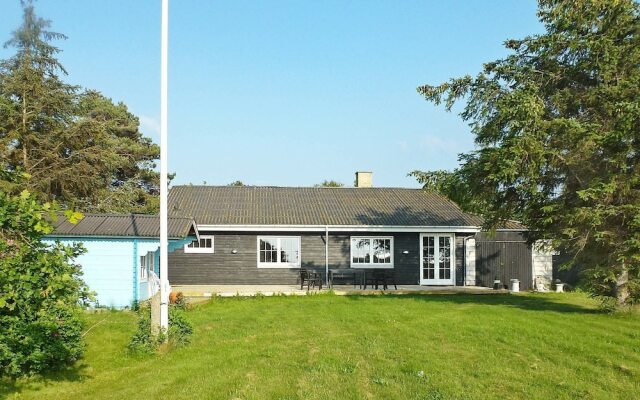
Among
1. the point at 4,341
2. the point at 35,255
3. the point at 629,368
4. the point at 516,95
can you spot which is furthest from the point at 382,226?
the point at 35,255

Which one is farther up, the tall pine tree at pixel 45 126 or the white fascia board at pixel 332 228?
the tall pine tree at pixel 45 126

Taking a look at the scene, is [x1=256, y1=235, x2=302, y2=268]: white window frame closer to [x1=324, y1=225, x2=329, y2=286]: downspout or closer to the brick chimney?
[x1=324, y1=225, x2=329, y2=286]: downspout

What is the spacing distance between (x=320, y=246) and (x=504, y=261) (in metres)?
7.48

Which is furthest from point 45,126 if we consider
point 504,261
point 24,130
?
point 504,261

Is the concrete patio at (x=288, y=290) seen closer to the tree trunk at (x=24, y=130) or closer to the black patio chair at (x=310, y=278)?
the black patio chair at (x=310, y=278)

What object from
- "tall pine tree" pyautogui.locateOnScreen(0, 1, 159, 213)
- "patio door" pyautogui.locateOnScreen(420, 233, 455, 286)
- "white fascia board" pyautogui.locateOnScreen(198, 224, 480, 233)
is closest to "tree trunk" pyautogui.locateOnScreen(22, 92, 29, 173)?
"tall pine tree" pyautogui.locateOnScreen(0, 1, 159, 213)

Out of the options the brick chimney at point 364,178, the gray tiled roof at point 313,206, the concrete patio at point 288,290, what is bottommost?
the concrete patio at point 288,290

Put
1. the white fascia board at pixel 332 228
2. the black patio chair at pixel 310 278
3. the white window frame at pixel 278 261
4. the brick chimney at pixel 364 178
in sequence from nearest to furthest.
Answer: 1. the black patio chair at pixel 310 278
2. the white fascia board at pixel 332 228
3. the white window frame at pixel 278 261
4. the brick chimney at pixel 364 178

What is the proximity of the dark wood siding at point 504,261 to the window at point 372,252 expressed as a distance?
374 centimetres

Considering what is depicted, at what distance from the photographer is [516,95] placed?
48.4ft

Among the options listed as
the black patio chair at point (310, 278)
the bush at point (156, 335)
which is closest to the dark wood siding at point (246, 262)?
the black patio chair at point (310, 278)

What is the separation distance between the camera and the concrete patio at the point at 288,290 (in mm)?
20312

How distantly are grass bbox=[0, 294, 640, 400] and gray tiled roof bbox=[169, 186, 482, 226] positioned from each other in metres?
9.03

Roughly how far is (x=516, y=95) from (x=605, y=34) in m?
2.69
